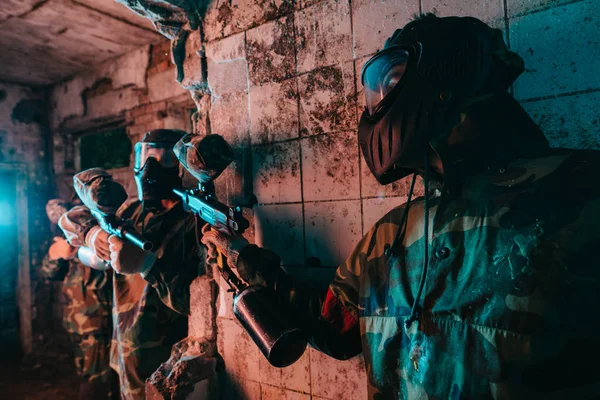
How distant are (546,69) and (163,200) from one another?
9.22 feet

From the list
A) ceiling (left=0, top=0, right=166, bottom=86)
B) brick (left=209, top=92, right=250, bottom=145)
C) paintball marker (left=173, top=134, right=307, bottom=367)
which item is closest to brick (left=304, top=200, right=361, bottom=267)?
paintball marker (left=173, top=134, right=307, bottom=367)

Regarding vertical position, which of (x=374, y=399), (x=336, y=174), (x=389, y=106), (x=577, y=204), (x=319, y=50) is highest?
(x=319, y=50)

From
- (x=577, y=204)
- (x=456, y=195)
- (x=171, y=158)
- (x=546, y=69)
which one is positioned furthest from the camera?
(x=171, y=158)

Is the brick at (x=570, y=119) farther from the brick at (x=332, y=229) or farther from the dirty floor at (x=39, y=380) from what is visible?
the dirty floor at (x=39, y=380)

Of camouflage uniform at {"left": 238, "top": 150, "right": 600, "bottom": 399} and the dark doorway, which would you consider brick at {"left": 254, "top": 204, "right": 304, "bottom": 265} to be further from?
the dark doorway

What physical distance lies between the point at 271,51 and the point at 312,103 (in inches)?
18.3

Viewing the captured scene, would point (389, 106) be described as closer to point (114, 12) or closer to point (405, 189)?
point (405, 189)

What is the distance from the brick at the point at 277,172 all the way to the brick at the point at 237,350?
2.92 feet

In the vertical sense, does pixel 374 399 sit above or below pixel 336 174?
below

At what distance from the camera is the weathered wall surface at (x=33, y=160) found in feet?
19.9

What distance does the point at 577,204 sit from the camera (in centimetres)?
99

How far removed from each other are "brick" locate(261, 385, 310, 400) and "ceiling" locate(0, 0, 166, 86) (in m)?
3.85

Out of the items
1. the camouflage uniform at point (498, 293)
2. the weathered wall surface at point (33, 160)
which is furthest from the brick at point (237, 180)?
the weathered wall surface at point (33, 160)

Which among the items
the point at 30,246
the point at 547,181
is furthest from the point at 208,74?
the point at 30,246
